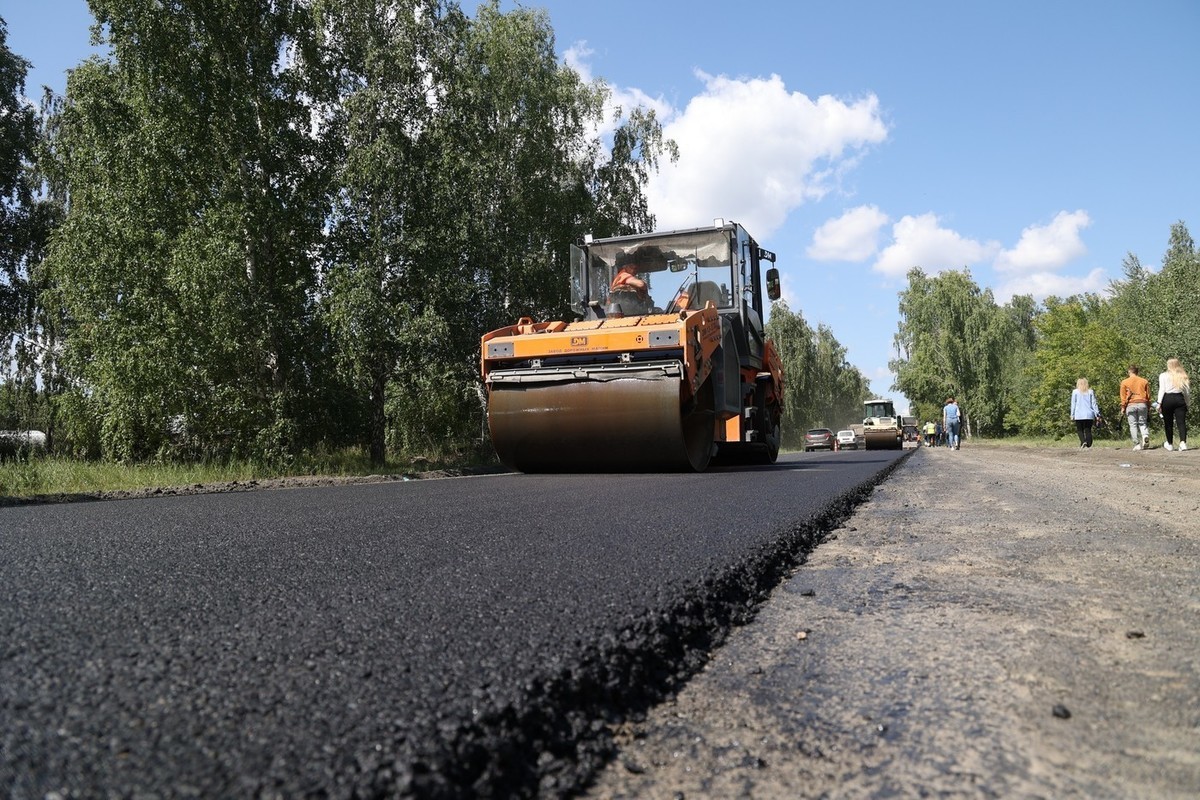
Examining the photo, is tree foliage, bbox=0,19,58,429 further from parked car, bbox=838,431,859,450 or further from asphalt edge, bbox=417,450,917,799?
parked car, bbox=838,431,859,450

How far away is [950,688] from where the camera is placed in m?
1.71

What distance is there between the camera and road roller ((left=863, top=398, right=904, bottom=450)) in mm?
30922

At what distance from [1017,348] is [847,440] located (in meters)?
15.4

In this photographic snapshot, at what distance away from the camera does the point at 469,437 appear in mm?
19375

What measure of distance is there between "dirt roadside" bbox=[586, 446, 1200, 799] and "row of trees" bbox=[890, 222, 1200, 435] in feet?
124

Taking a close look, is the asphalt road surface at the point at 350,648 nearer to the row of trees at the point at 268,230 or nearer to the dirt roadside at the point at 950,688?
the dirt roadside at the point at 950,688

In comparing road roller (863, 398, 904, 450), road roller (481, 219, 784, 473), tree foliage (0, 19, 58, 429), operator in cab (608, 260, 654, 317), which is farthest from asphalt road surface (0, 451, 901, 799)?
road roller (863, 398, 904, 450)

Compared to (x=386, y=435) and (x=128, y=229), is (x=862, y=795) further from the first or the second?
(x=386, y=435)

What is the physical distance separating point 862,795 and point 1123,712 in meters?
0.69

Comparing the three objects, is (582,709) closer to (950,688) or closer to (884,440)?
(950,688)

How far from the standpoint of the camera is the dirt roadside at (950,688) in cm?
129

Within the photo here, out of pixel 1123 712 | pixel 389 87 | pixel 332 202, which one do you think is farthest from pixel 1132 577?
pixel 389 87

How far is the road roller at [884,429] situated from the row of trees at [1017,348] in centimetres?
976

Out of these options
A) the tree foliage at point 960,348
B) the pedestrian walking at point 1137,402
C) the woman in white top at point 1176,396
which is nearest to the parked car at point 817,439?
the tree foliage at point 960,348
